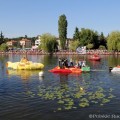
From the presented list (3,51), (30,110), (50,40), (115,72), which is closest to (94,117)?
(30,110)

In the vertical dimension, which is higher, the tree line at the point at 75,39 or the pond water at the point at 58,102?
the tree line at the point at 75,39

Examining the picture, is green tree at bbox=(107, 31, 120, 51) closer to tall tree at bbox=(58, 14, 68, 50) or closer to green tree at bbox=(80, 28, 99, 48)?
green tree at bbox=(80, 28, 99, 48)

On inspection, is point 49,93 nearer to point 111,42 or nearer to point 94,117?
point 94,117

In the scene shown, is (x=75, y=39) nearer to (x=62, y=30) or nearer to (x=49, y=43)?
(x=62, y=30)

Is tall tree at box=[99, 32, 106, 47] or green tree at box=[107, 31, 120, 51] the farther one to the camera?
tall tree at box=[99, 32, 106, 47]

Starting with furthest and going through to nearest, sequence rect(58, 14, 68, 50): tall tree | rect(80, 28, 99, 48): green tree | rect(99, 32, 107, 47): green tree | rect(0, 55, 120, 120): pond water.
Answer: rect(99, 32, 107, 47): green tree
rect(58, 14, 68, 50): tall tree
rect(80, 28, 99, 48): green tree
rect(0, 55, 120, 120): pond water

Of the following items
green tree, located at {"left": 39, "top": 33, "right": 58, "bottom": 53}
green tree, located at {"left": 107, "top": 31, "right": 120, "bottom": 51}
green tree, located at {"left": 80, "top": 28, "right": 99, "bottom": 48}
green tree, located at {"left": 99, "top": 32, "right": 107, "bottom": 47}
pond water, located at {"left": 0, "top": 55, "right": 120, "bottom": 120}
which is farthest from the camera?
green tree, located at {"left": 99, "top": 32, "right": 107, "bottom": 47}

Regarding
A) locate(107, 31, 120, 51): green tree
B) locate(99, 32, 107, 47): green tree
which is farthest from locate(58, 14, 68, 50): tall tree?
locate(107, 31, 120, 51): green tree

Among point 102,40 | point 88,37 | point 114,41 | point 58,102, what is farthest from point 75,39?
point 58,102

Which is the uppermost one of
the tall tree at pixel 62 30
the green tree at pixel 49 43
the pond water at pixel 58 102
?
the tall tree at pixel 62 30

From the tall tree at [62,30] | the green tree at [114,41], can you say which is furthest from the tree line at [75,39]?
the green tree at [114,41]

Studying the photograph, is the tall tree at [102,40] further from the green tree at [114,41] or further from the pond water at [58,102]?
the pond water at [58,102]

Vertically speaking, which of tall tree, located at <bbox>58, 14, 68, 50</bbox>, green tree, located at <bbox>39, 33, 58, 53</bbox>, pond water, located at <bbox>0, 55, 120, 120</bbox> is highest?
tall tree, located at <bbox>58, 14, 68, 50</bbox>

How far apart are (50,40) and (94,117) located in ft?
409
